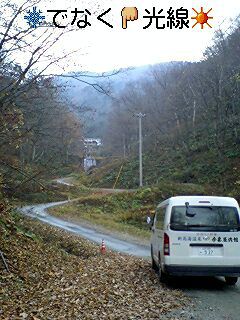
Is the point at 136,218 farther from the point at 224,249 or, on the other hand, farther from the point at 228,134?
the point at 224,249

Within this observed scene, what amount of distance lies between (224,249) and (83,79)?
5.03 meters

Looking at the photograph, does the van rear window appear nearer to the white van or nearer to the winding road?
the white van

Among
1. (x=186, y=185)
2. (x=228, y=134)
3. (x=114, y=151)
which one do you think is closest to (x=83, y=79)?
(x=186, y=185)

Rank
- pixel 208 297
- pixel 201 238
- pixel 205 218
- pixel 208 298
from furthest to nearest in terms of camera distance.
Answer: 1. pixel 205 218
2. pixel 201 238
3. pixel 208 297
4. pixel 208 298

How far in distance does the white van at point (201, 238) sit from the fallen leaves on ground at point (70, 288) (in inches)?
26.5

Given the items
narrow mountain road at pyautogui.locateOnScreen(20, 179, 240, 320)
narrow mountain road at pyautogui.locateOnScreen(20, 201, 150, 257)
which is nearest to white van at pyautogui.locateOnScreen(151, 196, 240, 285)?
narrow mountain road at pyautogui.locateOnScreen(20, 179, 240, 320)

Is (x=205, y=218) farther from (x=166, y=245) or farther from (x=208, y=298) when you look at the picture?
(x=208, y=298)

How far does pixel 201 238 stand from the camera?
10305 millimetres

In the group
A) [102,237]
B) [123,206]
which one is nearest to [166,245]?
[102,237]

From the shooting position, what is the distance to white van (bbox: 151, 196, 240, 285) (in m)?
10.2

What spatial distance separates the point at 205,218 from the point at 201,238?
1.62ft

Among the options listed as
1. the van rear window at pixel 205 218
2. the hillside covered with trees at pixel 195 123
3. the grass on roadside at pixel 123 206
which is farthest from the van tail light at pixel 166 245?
the hillside covered with trees at pixel 195 123

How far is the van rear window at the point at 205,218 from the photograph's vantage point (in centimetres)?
1043

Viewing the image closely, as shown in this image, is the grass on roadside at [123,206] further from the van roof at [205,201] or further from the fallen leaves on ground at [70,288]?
the van roof at [205,201]
